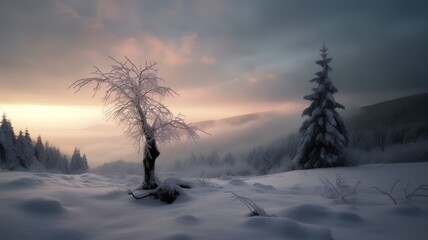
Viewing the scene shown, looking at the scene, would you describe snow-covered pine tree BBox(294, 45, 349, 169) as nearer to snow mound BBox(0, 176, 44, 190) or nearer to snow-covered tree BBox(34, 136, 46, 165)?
snow mound BBox(0, 176, 44, 190)

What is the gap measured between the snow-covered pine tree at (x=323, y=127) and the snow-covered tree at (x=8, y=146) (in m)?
48.7

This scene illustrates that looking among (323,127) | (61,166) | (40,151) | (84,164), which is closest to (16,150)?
(40,151)

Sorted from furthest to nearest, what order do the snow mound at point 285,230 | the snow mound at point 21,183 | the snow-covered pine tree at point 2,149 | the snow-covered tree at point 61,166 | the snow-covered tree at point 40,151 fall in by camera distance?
1. the snow-covered tree at point 61,166
2. the snow-covered tree at point 40,151
3. the snow-covered pine tree at point 2,149
4. the snow mound at point 21,183
5. the snow mound at point 285,230

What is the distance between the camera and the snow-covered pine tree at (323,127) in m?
26.5

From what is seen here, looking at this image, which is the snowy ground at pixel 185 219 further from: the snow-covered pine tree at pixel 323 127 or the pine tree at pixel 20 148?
the pine tree at pixel 20 148

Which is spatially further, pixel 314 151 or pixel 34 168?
pixel 34 168

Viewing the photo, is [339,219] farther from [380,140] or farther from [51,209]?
[380,140]

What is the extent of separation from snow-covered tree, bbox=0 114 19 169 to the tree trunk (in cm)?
4993

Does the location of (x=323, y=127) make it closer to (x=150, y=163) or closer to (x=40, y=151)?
(x=150, y=163)

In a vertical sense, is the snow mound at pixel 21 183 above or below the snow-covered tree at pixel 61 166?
above

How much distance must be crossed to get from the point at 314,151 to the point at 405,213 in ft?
76.5

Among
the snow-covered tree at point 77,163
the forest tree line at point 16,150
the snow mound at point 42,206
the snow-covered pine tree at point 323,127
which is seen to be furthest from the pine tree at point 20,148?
the snow mound at point 42,206

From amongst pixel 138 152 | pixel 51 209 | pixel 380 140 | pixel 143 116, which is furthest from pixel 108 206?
pixel 380 140

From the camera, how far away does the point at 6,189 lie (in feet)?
21.3
